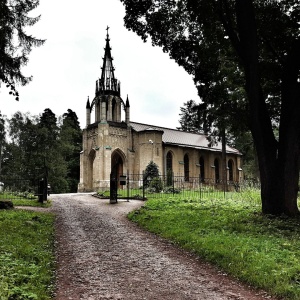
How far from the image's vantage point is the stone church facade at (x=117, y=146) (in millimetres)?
34438

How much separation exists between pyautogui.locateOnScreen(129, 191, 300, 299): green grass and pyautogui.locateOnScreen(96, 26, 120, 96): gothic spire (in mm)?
25498

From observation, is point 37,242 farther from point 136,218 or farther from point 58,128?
point 58,128

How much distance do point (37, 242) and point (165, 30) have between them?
28.9ft

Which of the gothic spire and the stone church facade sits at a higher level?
the gothic spire

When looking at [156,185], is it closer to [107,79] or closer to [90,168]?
[90,168]

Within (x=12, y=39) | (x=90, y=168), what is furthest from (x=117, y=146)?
(x=12, y=39)

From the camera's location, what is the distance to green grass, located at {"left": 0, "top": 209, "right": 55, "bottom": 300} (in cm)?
490

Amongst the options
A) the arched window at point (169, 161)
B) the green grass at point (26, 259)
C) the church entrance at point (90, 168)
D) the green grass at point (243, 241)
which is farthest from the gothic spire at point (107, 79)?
the green grass at point (26, 259)

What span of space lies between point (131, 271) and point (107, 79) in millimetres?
32503

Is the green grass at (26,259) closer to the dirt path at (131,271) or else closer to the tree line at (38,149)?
the dirt path at (131,271)

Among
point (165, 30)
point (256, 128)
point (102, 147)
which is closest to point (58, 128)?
point (102, 147)

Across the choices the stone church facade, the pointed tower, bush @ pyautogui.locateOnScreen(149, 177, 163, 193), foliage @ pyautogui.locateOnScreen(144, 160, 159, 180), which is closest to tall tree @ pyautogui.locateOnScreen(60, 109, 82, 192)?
the stone church facade

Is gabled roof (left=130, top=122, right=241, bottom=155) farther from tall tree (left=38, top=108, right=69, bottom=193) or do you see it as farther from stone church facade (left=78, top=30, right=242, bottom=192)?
tall tree (left=38, top=108, right=69, bottom=193)

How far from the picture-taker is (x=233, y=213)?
40.3ft
